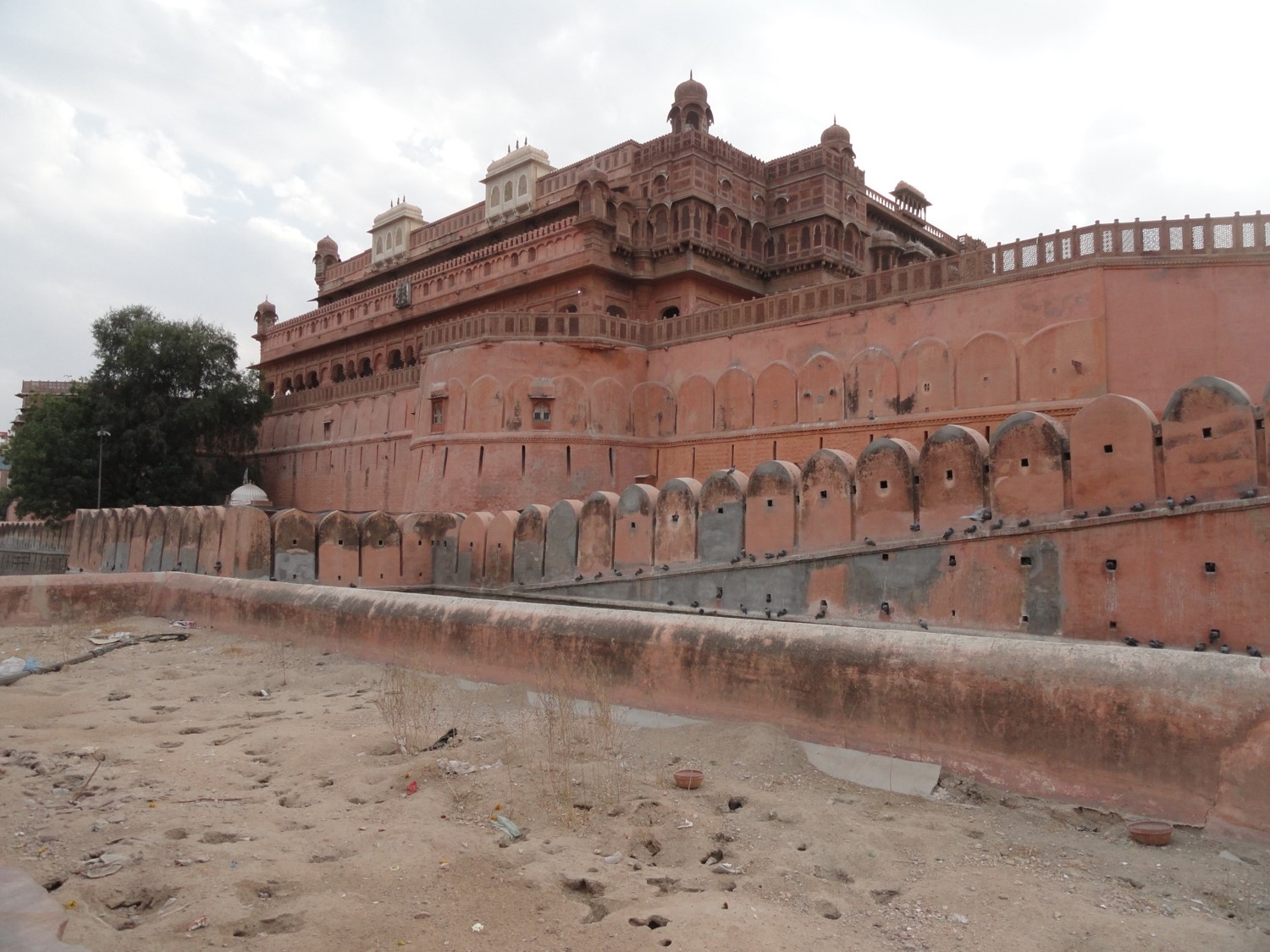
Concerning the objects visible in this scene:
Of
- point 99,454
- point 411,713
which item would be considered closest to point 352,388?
point 99,454

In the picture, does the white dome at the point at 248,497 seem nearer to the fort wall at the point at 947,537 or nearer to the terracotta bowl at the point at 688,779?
the fort wall at the point at 947,537

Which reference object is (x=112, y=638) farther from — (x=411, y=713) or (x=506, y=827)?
(x=506, y=827)

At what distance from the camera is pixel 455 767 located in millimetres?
5027

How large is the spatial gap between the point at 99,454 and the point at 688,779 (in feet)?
103

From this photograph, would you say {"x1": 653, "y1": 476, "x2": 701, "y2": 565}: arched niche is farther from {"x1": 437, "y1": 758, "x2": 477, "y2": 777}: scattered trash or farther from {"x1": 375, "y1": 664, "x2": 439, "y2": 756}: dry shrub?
Answer: {"x1": 437, "y1": 758, "x2": 477, "y2": 777}: scattered trash

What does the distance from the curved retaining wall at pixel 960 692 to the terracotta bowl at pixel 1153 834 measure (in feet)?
0.38

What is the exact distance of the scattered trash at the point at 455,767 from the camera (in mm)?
4949

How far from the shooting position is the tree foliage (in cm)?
2984

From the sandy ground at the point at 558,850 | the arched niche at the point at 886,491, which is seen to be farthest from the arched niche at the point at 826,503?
the sandy ground at the point at 558,850

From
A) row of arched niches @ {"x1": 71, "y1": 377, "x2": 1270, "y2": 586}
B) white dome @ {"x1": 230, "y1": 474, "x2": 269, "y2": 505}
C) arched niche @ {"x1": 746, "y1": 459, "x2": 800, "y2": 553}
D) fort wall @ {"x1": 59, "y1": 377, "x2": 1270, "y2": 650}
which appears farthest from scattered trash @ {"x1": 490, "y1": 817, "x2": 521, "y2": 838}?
white dome @ {"x1": 230, "y1": 474, "x2": 269, "y2": 505}

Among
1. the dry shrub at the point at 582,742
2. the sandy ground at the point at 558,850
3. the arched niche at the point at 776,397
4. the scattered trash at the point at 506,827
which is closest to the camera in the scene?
the sandy ground at the point at 558,850

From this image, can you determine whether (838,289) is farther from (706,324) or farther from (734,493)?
(734,493)

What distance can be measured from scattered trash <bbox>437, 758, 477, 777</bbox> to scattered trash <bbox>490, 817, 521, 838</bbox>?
0.77 metres

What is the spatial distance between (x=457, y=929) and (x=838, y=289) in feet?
52.6
